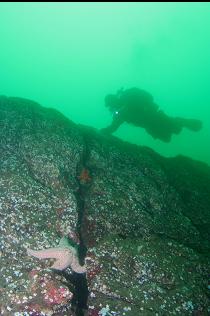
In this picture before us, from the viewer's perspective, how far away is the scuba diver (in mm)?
32872

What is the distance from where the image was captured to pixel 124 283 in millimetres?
12016

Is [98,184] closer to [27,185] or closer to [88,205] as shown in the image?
[88,205]

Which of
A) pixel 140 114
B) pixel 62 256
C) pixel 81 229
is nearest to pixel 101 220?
pixel 81 229

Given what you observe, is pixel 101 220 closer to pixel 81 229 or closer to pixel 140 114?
pixel 81 229

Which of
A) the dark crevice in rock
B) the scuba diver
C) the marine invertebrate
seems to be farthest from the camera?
the scuba diver

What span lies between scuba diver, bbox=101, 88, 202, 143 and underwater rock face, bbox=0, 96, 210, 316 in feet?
38.4

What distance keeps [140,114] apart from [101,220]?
70.4ft

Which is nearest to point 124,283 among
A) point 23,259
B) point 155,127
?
point 23,259

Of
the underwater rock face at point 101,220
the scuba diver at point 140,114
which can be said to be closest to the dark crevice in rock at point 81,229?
the underwater rock face at point 101,220

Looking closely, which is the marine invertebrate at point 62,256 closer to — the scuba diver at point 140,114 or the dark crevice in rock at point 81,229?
the dark crevice in rock at point 81,229

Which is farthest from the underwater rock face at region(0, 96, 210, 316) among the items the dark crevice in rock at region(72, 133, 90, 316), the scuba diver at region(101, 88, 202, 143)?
the scuba diver at region(101, 88, 202, 143)

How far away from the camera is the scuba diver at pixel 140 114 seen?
3287 centimetres

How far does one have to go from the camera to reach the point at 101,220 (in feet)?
48.0

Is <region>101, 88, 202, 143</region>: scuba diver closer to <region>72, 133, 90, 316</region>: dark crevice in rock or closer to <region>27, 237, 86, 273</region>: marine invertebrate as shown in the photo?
<region>72, 133, 90, 316</region>: dark crevice in rock
